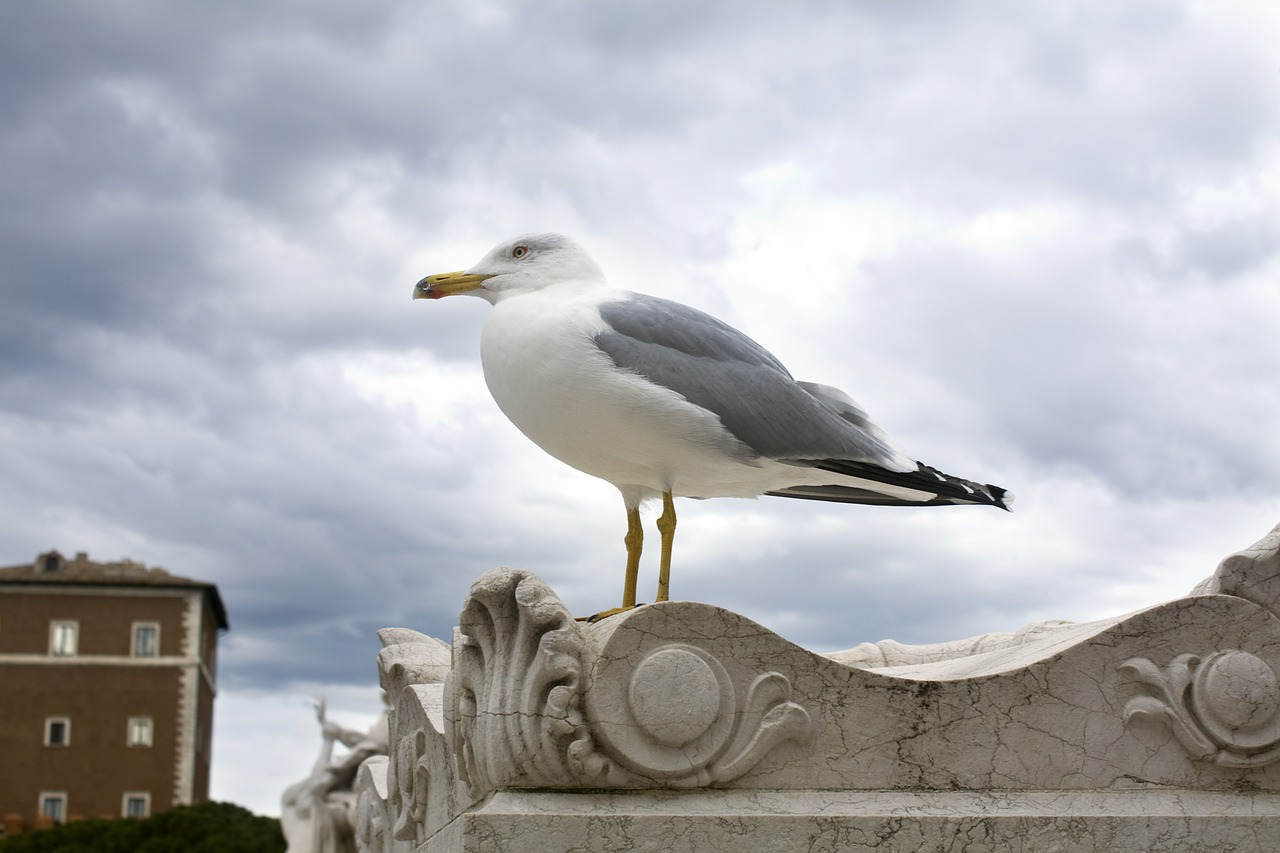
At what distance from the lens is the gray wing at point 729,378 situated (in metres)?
4.47

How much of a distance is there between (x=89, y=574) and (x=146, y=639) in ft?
9.31

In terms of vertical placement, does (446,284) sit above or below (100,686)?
below

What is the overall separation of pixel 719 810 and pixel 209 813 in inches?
972

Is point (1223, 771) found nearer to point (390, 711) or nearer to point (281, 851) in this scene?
point (390, 711)

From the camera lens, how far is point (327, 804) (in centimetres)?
1029

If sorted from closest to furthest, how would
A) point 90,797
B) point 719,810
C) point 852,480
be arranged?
point 719,810 < point 852,480 < point 90,797

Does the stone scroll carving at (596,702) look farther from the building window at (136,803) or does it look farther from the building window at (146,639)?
the building window at (146,639)

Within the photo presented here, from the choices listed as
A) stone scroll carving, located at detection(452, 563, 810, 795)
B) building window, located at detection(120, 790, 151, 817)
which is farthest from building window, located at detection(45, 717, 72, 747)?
stone scroll carving, located at detection(452, 563, 810, 795)

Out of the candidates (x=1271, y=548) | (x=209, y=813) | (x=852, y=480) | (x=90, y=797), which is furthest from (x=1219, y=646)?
(x=90, y=797)

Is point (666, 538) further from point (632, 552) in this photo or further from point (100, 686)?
point (100, 686)

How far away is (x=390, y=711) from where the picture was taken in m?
5.98

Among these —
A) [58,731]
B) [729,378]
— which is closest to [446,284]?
[729,378]

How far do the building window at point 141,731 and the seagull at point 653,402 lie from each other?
4261cm

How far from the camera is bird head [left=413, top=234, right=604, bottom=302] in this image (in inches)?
193
